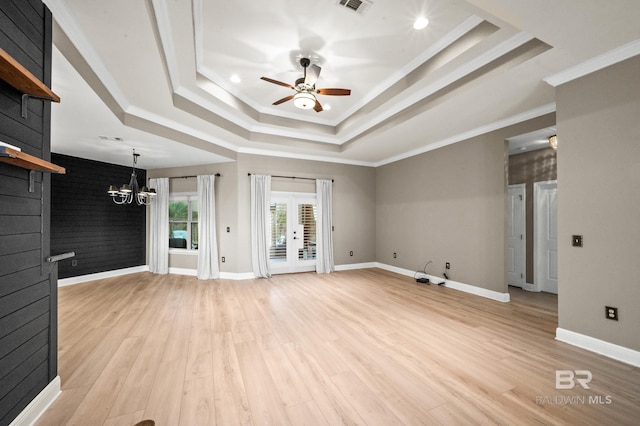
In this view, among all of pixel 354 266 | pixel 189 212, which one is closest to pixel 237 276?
pixel 189 212

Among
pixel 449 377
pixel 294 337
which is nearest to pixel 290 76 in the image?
pixel 294 337

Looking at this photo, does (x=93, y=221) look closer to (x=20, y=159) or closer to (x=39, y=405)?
(x=39, y=405)

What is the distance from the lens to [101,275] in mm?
5977

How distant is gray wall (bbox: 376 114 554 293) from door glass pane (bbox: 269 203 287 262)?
270cm

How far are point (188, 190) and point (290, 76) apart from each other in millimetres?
4120

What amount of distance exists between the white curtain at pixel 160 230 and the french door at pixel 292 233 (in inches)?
104

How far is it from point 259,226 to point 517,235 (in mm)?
5425

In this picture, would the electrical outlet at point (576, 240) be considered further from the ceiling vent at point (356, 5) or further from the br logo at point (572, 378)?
the ceiling vent at point (356, 5)

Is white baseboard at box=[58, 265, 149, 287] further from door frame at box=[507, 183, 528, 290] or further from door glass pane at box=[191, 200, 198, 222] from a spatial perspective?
door frame at box=[507, 183, 528, 290]

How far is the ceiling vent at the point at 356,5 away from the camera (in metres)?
2.44

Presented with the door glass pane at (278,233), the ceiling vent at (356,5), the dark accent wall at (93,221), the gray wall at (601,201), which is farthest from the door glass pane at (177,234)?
the gray wall at (601,201)

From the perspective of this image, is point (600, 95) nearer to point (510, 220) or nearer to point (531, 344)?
point (531, 344)

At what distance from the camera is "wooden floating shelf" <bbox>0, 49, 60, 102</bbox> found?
1.26 metres

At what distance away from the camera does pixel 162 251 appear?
6355 millimetres
